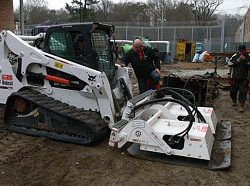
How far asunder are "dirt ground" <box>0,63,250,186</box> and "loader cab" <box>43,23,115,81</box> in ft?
4.94

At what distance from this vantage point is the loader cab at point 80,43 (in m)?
4.99

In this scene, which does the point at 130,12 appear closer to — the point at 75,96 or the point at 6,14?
the point at 6,14

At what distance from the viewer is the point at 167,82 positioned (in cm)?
805

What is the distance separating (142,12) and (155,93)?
4209 centimetres

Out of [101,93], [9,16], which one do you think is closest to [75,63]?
[101,93]

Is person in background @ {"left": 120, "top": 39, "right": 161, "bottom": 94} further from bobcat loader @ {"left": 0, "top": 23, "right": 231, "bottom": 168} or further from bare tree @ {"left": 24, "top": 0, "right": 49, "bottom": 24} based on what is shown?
bare tree @ {"left": 24, "top": 0, "right": 49, "bottom": 24}

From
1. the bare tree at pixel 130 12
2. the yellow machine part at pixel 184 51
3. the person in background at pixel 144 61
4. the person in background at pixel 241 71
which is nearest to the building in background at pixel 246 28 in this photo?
the yellow machine part at pixel 184 51

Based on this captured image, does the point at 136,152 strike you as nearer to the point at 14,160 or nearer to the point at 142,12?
the point at 14,160

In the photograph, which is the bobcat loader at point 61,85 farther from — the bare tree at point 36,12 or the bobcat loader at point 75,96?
the bare tree at point 36,12

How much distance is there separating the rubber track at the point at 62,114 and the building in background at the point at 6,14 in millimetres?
9868

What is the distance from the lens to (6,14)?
Result: 13.9m

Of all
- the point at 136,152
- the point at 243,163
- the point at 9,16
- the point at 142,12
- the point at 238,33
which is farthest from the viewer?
the point at 142,12

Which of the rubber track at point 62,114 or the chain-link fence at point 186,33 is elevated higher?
the chain-link fence at point 186,33

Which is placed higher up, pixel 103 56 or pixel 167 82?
pixel 103 56
